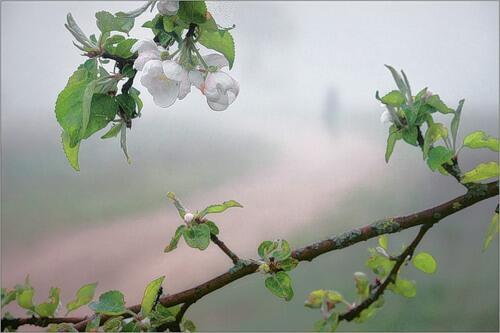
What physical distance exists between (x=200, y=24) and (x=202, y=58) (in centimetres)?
2

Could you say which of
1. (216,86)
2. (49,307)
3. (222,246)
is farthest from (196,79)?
(49,307)

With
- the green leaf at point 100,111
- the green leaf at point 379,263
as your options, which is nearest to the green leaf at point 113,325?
the green leaf at point 100,111

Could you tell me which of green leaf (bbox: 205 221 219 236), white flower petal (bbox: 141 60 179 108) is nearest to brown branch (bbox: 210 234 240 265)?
green leaf (bbox: 205 221 219 236)

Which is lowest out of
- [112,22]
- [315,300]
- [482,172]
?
[315,300]

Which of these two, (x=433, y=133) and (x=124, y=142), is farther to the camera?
(x=433, y=133)

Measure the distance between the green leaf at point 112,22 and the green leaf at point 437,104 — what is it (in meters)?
0.19

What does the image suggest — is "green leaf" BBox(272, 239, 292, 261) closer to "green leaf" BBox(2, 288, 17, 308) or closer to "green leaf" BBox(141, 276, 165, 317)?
"green leaf" BBox(141, 276, 165, 317)

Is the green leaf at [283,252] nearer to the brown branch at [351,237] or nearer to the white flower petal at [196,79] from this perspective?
the brown branch at [351,237]

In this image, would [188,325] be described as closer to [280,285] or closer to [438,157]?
[280,285]

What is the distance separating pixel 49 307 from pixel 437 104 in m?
0.30

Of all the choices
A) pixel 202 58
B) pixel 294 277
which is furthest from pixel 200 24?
pixel 294 277

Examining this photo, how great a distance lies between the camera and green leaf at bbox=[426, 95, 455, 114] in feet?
1.06

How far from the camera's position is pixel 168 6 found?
19cm

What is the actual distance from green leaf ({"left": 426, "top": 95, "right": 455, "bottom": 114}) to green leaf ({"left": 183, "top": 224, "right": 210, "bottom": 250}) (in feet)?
0.52
